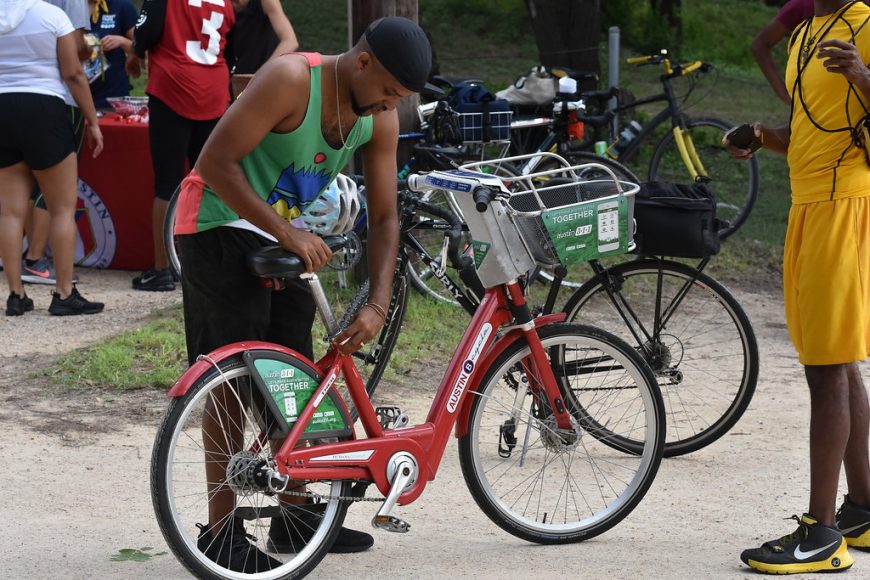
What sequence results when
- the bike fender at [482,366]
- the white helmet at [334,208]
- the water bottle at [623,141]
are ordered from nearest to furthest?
the bike fender at [482,366] → the white helmet at [334,208] → the water bottle at [623,141]

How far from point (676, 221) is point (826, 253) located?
2.98 feet

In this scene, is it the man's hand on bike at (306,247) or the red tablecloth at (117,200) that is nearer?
the man's hand on bike at (306,247)

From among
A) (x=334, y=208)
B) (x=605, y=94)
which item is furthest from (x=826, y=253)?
(x=605, y=94)

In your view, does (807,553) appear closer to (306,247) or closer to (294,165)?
(306,247)

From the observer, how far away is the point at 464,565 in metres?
4.06

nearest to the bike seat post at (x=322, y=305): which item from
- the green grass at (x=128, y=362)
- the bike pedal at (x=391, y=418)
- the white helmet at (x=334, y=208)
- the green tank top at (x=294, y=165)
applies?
the green tank top at (x=294, y=165)

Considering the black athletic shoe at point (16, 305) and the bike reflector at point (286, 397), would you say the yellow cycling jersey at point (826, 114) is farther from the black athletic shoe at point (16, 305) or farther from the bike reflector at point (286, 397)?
the black athletic shoe at point (16, 305)

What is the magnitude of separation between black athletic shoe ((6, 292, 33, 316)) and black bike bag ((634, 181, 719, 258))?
4006 mm

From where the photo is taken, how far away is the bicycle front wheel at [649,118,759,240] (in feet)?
30.0

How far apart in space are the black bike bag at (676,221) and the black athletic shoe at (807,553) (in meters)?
1.21

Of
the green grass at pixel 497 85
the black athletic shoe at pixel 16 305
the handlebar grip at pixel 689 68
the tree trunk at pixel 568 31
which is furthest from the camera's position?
the tree trunk at pixel 568 31

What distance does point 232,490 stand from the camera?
148 inches

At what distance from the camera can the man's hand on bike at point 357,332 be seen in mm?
Answer: 3771

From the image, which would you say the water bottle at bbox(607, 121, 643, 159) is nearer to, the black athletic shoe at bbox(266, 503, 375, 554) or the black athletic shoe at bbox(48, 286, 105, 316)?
the black athletic shoe at bbox(48, 286, 105, 316)
